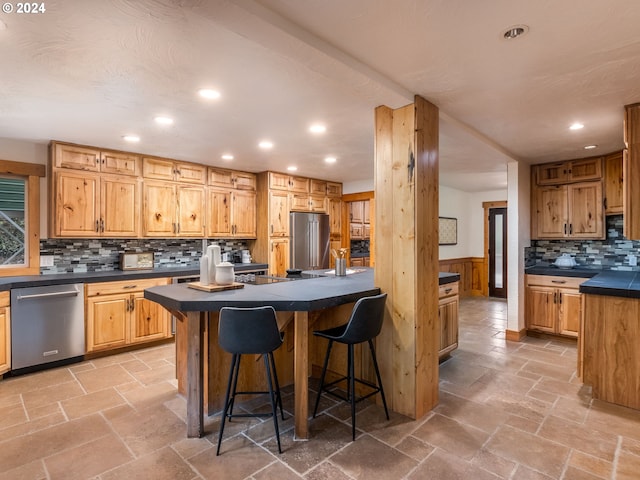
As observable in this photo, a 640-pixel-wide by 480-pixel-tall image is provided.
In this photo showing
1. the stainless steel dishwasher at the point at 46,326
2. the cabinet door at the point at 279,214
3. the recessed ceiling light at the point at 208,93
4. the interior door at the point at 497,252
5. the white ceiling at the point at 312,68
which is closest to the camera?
the white ceiling at the point at 312,68

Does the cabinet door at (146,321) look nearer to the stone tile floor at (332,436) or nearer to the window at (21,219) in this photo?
the stone tile floor at (332,436)

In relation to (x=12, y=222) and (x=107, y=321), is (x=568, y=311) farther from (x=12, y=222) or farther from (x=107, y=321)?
(x=12, y=222)

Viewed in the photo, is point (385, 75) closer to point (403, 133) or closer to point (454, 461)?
point (403, 133)

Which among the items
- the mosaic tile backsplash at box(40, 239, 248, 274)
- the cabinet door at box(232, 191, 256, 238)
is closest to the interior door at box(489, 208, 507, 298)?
the cabinet door at box(232, 191, 256, 238)

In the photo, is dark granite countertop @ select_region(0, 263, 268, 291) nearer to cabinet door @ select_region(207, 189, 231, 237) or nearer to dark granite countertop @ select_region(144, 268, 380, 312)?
cabinet door @ select_region(207, 189, 231, 237)

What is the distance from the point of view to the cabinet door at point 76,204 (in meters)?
3.68

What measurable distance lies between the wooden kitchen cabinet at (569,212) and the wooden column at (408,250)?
A: 293 centimetres

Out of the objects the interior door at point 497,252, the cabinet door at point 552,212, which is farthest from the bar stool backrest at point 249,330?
the interior door at point 497,252

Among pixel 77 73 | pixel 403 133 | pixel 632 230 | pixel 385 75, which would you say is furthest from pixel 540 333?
pixel 77 73

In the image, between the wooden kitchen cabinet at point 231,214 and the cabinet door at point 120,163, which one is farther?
the wooden kitchen cabinet at point 231,214

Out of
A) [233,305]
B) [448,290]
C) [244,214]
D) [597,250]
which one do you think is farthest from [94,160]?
[597,250]

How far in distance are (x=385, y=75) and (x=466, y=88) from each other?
61 cm

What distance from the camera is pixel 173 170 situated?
452cm

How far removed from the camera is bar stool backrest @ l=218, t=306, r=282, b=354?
6.52 feet
